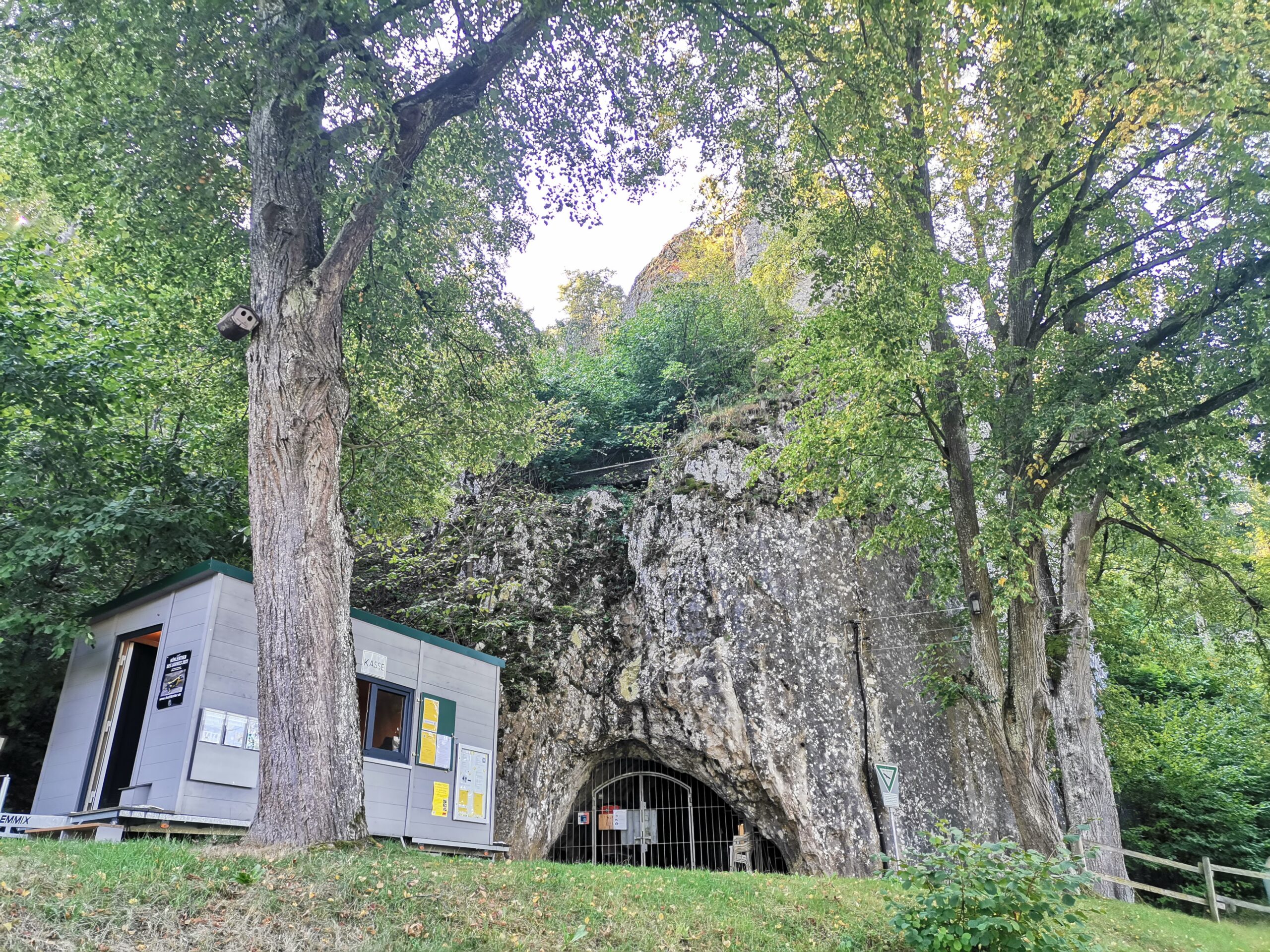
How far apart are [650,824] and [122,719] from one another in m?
9.75

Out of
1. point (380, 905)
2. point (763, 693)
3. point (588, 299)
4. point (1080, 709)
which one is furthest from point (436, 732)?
point (588, 299)

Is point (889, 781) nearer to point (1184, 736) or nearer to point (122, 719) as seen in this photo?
point (122, 719)

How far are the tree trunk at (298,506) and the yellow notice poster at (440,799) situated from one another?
3958mm

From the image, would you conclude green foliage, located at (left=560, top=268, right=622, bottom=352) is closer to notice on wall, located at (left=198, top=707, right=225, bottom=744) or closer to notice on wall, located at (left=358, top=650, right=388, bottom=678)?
notice on wall, located at (left=358, top=650, right=388, bottom=678)

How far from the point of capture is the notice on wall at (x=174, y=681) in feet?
25.5

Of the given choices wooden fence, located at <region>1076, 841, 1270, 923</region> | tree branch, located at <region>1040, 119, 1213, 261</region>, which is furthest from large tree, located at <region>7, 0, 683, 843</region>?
wooden fence, located at <region>1076, 841, 1270, 923</region>

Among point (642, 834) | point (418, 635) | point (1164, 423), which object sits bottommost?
point (642, 834)

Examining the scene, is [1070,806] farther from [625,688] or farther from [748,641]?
[625,688]

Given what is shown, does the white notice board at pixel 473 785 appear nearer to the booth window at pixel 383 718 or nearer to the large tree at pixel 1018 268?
the booth window at pixel 383 718

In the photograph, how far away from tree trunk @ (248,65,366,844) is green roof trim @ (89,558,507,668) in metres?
1.70

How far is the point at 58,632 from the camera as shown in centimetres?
878

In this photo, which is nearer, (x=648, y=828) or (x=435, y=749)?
(x=435, y=749)

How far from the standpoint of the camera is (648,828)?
611 inches

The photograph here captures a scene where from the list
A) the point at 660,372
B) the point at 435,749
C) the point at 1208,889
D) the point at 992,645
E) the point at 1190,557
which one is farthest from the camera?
the point at 660,372
